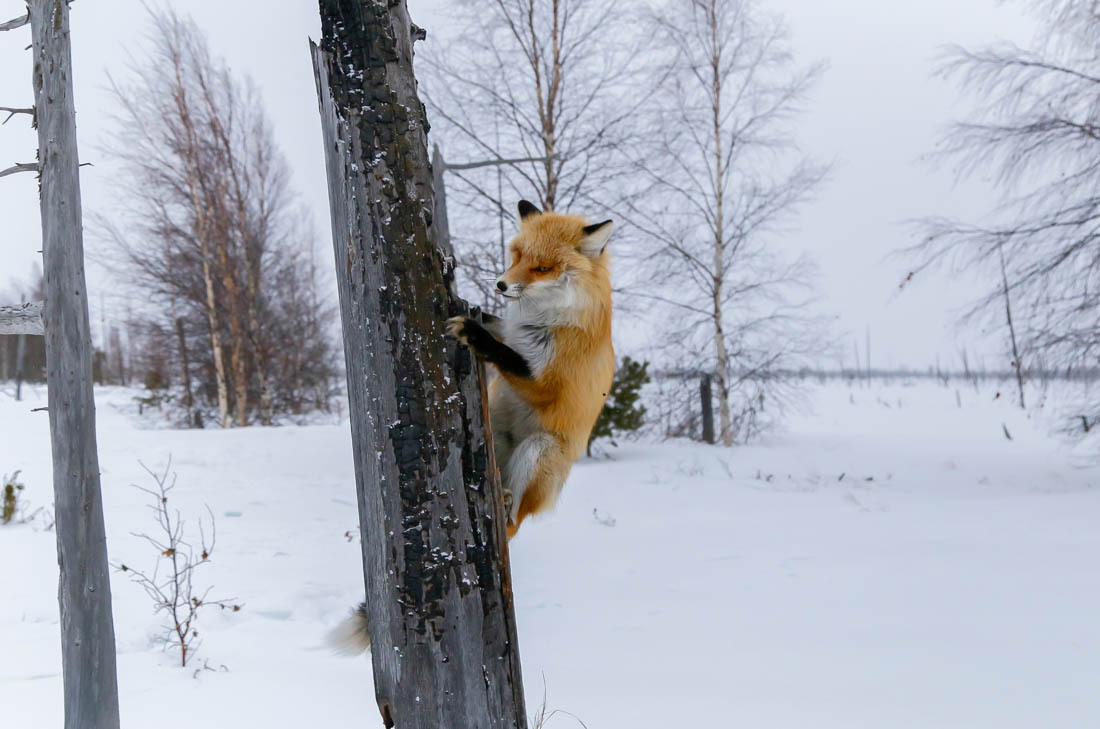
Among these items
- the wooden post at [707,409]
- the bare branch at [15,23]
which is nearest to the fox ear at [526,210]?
the bare branch at [15,23]

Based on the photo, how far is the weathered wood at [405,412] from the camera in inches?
77.4

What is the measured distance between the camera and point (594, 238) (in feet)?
8.61

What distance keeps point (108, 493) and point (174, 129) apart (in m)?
10.6

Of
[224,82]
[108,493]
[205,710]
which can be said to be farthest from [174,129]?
[205,710]

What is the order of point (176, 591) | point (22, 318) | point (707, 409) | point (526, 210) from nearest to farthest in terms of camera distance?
point (526, 210), point (22, 318), point (176, 591), point (707, 409)

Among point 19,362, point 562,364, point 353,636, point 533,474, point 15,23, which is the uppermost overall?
point 15,23

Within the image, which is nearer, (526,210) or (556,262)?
(556,262)

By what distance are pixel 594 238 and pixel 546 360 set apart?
1.70 feet

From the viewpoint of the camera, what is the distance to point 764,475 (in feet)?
39.7

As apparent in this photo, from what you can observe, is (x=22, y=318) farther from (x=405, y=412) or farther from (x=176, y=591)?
(x=405, y=412)

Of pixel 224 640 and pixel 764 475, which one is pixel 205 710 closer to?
pixel 224 640

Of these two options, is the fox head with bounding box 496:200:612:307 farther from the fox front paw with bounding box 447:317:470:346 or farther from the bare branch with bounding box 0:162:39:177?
the bare branch with bounding box 0:162:39:177

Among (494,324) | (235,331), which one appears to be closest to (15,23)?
(494,324)

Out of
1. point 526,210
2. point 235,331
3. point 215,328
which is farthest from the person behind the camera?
point 235,331
